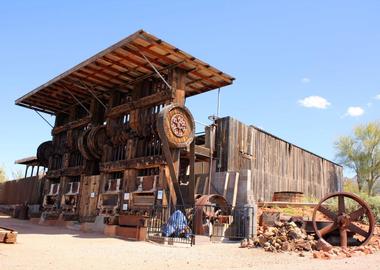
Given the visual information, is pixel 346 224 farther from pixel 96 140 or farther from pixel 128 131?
pixel 96 140

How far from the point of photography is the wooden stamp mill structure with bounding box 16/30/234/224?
1628 cm

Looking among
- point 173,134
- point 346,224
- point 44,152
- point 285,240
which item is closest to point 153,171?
point 173,134

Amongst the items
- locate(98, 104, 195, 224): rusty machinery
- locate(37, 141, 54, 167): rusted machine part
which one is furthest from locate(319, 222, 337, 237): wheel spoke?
locate(37, 141, 54, 167): rusted machine part

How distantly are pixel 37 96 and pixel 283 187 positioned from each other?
16.8 metres

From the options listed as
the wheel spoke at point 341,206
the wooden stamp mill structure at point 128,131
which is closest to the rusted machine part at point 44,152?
the wooden stamp mill structure at point 128,131

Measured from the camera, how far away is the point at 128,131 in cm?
1917

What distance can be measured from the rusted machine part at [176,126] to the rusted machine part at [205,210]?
2668 mm

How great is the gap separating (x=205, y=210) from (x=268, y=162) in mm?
8329

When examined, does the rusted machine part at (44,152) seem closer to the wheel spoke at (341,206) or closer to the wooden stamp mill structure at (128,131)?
the wooden stamp mill structure at (128,131)

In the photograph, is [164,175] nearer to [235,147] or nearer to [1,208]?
[235,147]

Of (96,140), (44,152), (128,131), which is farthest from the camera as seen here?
(44,152)

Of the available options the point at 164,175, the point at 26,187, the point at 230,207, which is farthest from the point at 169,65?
the point at 26,187

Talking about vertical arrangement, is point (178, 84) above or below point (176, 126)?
above

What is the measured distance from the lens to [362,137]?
3966 centimetres
